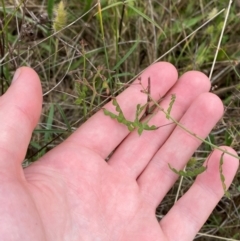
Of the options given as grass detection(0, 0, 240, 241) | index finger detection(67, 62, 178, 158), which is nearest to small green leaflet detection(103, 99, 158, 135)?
index finger detection(67, 62, 178, 158)

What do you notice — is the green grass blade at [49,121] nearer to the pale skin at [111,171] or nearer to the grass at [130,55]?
the grass at [130,55]

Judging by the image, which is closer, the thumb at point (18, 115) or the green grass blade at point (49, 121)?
the thumb at point (18, 115)

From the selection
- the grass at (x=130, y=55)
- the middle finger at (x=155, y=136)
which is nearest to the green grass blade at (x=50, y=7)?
the grass at (x=130, y=55)

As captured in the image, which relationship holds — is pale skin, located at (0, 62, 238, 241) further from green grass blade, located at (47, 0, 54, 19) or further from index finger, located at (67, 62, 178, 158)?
green grass blade, located at (47, 0, 54, 19)

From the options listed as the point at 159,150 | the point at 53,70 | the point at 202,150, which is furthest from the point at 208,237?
the point at 53,70

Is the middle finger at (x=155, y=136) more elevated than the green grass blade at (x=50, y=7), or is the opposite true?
the green grass blade at (x=50, y=7)

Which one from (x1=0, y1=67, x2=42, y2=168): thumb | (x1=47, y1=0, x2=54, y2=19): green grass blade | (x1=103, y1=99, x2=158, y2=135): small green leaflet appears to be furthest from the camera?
(x1=47, y1=0, x2=54, y2=19): green grass blade

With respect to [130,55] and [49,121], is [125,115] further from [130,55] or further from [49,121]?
[130,55]

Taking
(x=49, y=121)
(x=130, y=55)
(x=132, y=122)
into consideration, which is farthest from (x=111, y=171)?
Answer: (x=130, y=55)
